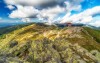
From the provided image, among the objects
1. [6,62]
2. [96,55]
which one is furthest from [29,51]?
[96,55]

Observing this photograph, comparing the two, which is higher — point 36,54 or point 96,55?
point 36,54

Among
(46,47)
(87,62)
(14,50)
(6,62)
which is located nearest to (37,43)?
(46,47)

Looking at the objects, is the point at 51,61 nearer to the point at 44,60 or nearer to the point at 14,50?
the point at 44,60

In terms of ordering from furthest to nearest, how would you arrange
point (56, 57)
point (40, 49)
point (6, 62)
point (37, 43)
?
point (37, 43)
point (40, 49)
point (56, 57)
point (6, 62)

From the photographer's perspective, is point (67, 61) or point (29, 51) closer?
point (67, 61)

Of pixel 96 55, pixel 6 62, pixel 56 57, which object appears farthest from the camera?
pixel 96 55

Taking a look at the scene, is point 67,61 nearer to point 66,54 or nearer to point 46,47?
point 66,54

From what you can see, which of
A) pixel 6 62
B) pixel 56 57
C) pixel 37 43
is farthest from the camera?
pixel 37 43

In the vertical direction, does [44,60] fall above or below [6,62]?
below

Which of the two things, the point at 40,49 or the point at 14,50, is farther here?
the point at 14,50
